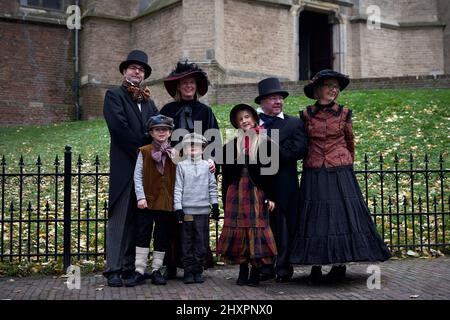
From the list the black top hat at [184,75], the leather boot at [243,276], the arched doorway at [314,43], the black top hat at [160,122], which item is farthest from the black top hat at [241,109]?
the arched doorway at [314,43]

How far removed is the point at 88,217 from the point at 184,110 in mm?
1974

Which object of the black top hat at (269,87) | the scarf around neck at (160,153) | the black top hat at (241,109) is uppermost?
the black top hat at (269,87)

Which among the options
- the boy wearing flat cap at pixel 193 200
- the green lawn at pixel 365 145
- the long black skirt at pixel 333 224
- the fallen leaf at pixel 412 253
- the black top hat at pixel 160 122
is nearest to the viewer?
the long black skirt at pixel 333 224

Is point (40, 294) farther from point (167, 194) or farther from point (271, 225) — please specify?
point (271, 225)

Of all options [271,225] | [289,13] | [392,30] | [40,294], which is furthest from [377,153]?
[392,30]

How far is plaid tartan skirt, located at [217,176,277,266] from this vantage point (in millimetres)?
5168

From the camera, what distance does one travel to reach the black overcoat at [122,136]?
536 cm

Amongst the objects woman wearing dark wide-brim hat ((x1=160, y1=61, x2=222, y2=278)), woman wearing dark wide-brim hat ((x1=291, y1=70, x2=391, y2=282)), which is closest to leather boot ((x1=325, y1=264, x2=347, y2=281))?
woman wearing dark wide-brim hat ((x1=291, y1=70, x2=391, y2=282))

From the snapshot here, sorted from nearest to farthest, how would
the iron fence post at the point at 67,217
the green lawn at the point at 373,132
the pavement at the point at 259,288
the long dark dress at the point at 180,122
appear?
the pavement at the point at 259,288 → the long dark dress at the point at 180,122 → the iron fence post at the point at 67,217 → the green lawn at the point at 373,132

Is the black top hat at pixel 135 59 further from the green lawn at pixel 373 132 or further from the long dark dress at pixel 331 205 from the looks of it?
the green lawn at pixel 373 132

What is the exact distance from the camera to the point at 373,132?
1295 centimetres

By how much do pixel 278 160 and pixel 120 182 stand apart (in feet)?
5.28

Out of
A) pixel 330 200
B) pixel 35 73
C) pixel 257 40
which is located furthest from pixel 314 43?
pixel 330 200

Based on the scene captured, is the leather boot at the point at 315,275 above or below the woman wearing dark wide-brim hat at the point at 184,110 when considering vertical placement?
below
